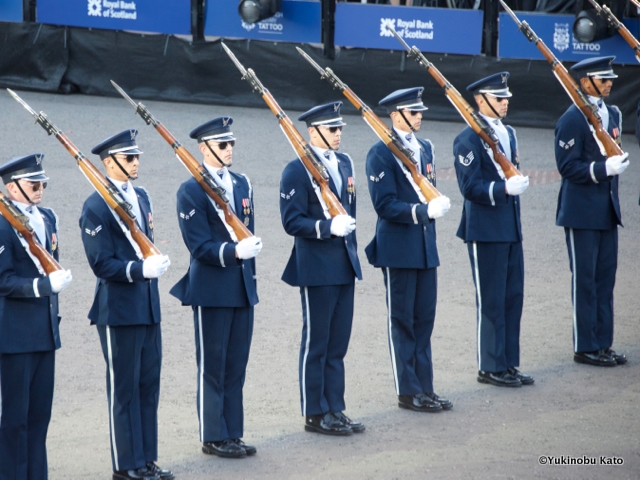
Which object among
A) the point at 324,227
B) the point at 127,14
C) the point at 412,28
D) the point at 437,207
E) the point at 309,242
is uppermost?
the point at 127,14

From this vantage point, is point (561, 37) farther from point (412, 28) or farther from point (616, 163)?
point (616, 163)

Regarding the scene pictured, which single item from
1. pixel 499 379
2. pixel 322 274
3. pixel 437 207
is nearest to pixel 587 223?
pixel 499 379

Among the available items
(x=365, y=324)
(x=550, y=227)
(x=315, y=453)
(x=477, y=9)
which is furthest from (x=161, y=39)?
(x=315, y=453)

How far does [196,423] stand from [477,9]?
455 inches

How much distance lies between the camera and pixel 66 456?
6.26 metres

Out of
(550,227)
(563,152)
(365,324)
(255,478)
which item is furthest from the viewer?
(550,227)

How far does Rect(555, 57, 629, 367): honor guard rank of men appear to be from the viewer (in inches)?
318

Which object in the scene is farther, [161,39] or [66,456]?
[161,39]

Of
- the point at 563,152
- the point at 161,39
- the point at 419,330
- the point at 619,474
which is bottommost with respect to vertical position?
the point at 619,474

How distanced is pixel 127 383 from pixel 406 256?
211cm

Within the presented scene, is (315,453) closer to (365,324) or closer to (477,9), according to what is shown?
(365,324)

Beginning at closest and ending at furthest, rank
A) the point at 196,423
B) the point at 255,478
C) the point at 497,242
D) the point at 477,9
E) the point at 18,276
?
the point at 18,276, the point at 255,478, the point at 196,423, the point at 497,242, the point at 477,9

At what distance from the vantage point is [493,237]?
7.53 m

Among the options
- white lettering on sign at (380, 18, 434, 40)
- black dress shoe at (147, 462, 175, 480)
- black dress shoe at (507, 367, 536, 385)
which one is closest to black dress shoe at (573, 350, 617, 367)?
black dress shoe at (507, 367, 536, 385)
